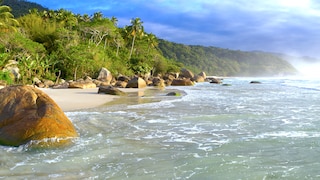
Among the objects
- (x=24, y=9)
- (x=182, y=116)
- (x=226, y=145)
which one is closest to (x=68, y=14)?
(x=24, y=9)

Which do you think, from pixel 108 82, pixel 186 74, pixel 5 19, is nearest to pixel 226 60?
pixel 186 74

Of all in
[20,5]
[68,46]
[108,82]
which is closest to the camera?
[108,82]

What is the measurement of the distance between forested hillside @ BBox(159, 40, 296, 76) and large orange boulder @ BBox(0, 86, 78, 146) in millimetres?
101723

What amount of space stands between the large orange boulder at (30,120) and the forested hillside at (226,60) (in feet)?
334

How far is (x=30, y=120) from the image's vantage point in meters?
6.46

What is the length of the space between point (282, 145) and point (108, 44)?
53391 millimetres

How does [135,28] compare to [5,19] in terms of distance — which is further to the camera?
[135,28]

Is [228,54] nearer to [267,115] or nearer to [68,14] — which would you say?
[68,14]

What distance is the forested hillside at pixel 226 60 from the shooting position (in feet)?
404

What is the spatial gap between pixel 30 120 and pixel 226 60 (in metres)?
144

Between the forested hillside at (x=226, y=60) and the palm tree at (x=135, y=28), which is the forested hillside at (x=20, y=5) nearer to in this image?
the palm tree at (x=135, y=28)

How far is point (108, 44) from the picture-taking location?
57.6 meters

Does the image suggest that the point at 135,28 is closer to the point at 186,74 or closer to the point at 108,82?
the point at 186,74

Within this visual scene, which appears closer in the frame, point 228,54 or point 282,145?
point 282,145
